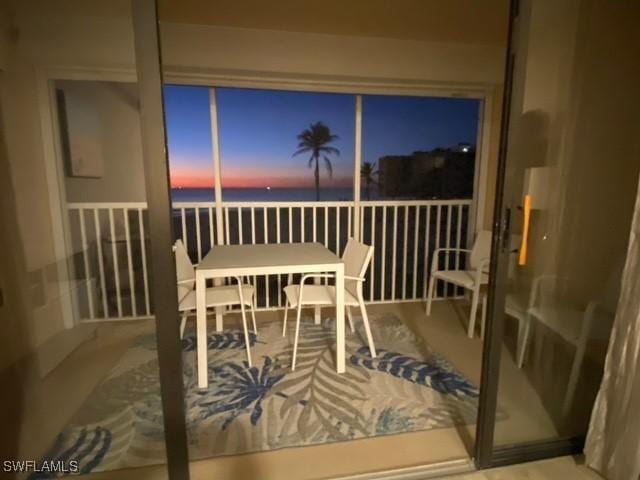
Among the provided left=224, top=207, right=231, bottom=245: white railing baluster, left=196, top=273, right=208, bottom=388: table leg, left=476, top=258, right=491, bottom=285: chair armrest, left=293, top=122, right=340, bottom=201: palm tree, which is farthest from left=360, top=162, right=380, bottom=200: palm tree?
left=196, top=273, right=208, bottom=388: table leg

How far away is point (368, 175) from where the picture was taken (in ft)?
10.8

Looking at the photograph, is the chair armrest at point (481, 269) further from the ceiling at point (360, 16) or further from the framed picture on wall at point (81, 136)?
the framed picture on wall at point (81, 136)

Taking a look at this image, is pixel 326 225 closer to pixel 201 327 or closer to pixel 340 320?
pixel 340 320

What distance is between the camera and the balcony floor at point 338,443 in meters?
1.46

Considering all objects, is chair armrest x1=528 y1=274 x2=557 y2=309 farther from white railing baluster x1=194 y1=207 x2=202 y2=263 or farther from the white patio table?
white railing baluster x1=194 y1=207 x2=202 y2=263

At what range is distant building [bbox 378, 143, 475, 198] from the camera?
11.1 ft

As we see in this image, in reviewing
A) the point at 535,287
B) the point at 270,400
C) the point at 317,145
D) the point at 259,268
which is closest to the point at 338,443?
the point at 270,400

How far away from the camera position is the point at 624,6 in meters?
1.37

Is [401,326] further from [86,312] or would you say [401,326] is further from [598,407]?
[86,312]

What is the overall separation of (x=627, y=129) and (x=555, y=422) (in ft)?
4.36

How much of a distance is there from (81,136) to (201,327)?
116 centimetres

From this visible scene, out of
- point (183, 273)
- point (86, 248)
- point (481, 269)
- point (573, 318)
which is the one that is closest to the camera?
point (86, 248)

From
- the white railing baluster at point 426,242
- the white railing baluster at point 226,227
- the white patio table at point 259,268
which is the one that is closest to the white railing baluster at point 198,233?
the white railing baluster at point 226,227

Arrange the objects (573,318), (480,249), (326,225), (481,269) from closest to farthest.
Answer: (573,318) < (481,269) < (480,249) < (326,225)
